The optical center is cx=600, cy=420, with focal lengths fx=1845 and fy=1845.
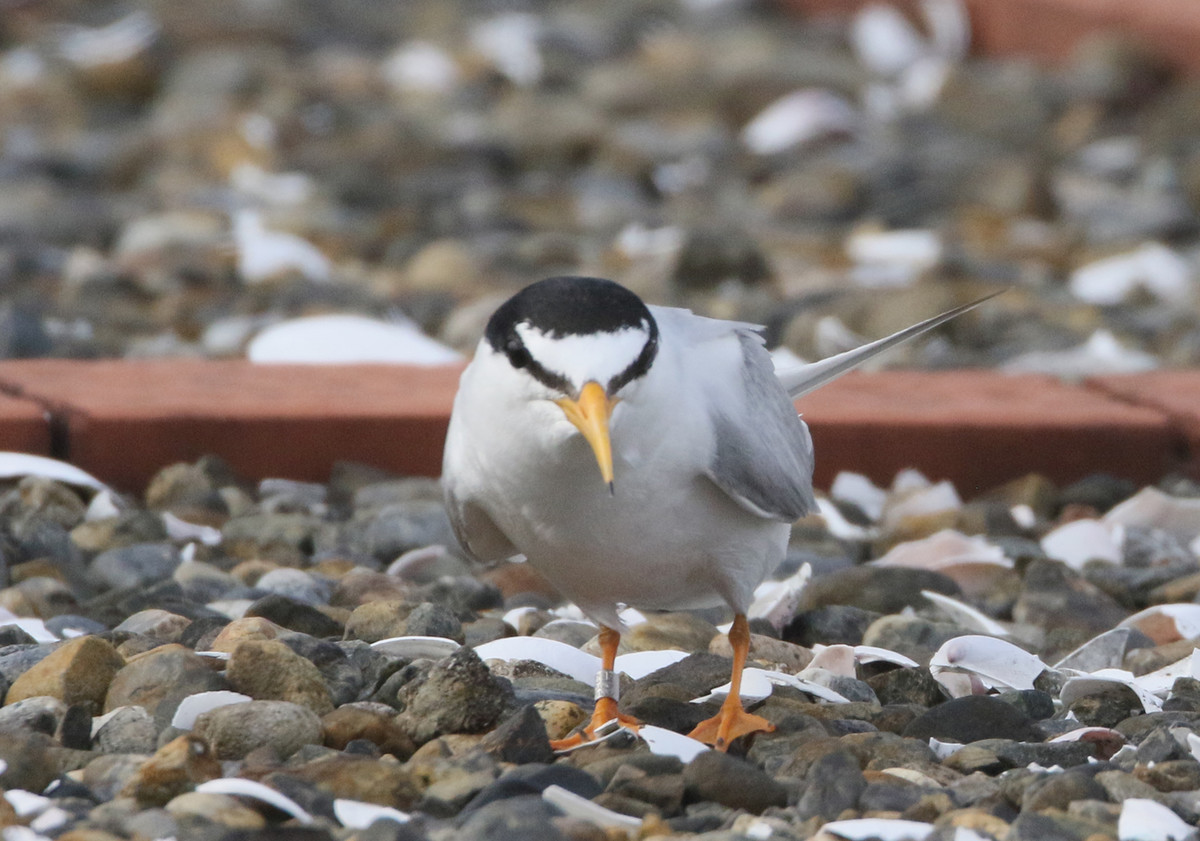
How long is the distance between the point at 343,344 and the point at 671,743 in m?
2.68

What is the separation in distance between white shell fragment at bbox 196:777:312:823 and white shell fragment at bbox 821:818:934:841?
702 millimetres

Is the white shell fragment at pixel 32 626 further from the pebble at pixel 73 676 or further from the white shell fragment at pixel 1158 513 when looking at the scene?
the white shell fragment at pixel 1158 513

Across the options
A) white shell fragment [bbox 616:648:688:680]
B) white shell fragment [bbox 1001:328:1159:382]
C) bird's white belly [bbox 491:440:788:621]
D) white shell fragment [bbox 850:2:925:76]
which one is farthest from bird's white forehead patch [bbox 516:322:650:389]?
white shell fragment [bbox 850:2:925:76]

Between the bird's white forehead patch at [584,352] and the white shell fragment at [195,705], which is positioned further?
the white shell fragment at [195,705]

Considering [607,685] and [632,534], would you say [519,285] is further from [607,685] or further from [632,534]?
[632,534]

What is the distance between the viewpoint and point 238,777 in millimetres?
2566

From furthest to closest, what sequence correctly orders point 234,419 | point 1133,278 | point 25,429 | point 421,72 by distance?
1. point 421,72
2. point 1133,278
3. point 234,419
4. point 25,429

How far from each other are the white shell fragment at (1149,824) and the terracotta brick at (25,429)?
110 inches

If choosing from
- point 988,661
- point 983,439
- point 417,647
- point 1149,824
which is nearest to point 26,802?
point 417,647

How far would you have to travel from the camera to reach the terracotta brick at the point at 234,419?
442cm

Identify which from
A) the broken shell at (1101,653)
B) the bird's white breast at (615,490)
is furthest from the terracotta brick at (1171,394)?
the bird's white breast at (615,490)

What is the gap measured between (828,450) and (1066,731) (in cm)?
170

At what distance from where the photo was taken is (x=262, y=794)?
7.97ft

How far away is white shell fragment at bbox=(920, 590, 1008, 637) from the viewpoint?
375cm
